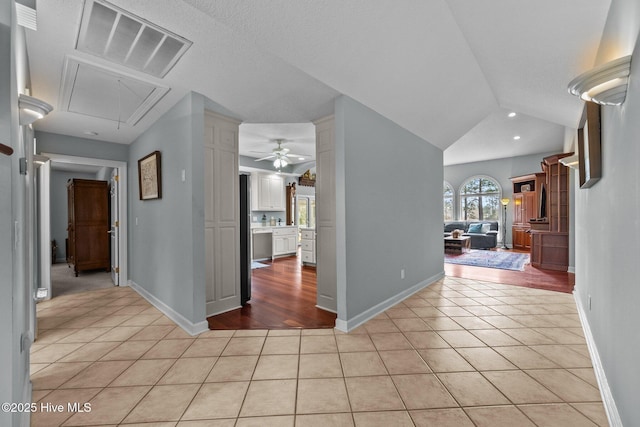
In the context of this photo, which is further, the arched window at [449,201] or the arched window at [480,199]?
the arched window at [449,201]

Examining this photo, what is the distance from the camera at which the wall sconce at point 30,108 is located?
1.49 metres

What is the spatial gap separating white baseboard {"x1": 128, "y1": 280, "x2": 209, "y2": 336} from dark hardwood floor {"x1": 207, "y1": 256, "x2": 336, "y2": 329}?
0.55 ft

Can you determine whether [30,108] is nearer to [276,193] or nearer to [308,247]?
[308,247]

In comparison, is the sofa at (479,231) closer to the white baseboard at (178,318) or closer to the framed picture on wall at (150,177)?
the white baseboard at (178,318)

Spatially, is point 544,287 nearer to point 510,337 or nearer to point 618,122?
point 510,337

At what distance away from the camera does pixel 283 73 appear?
2404 millimetres

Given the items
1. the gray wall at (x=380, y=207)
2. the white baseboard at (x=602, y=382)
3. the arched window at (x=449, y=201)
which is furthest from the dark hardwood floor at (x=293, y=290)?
the arched window at (x=449, y=201)

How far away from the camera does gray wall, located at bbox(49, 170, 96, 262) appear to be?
7.20 m

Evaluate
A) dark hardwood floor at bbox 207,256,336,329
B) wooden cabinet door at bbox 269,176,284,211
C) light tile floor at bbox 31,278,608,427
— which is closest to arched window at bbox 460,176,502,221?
wooden cabinet door at bbox 269,176,284,211

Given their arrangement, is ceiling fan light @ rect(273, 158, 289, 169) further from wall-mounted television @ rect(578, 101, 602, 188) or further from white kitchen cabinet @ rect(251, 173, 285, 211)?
wall-mounted television @ rect(578, 101, 602, 188)

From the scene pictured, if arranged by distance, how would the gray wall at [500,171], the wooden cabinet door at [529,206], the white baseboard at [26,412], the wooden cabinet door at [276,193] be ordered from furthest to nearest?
1. the gray wall at [500,171]
2. the wooden cabinet door at [529,206]
3. the wooden cabinet door at [276,193]
4. the white baseboard at [26,412]

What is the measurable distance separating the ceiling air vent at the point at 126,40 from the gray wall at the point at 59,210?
7370 mm

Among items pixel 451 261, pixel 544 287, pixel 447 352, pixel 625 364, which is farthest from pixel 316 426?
pixel 451 261

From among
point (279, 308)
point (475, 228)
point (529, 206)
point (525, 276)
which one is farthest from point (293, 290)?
point (529, 206)
